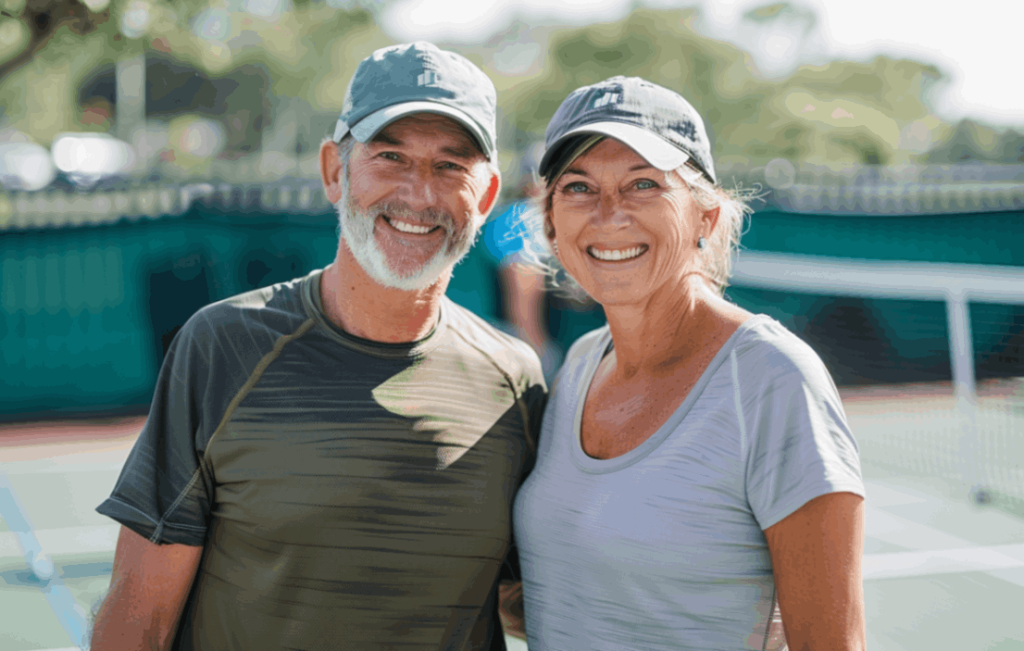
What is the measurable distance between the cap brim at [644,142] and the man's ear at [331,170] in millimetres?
807

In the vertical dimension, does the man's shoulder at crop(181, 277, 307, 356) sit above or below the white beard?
below

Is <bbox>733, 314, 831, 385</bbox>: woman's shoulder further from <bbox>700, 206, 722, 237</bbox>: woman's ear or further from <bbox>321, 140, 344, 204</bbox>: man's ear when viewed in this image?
<bbox>321, 140, 344, 204</bbox>: man's ear

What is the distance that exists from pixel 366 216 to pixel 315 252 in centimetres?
915

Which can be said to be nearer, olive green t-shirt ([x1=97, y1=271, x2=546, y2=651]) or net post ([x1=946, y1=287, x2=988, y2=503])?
olive green t-shirt ([x1=97, y1=271, x2=546, y2=651])

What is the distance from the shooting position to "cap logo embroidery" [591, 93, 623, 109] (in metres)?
2.22

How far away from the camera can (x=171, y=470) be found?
223cm

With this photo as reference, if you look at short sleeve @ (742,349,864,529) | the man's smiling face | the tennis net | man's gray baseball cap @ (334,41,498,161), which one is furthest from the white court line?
man's gray baseball cap @ (334,41,498,161)

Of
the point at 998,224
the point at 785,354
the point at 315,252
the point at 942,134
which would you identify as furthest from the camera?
the point at 942,134

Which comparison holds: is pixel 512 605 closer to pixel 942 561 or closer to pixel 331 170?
pixel 331 170

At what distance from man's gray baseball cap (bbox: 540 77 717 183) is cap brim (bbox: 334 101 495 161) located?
0.27m

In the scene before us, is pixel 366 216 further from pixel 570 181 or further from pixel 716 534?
pixel 716 534

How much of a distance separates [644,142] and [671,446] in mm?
747

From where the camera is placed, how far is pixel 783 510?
184cm

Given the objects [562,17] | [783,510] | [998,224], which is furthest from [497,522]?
[562,17]
